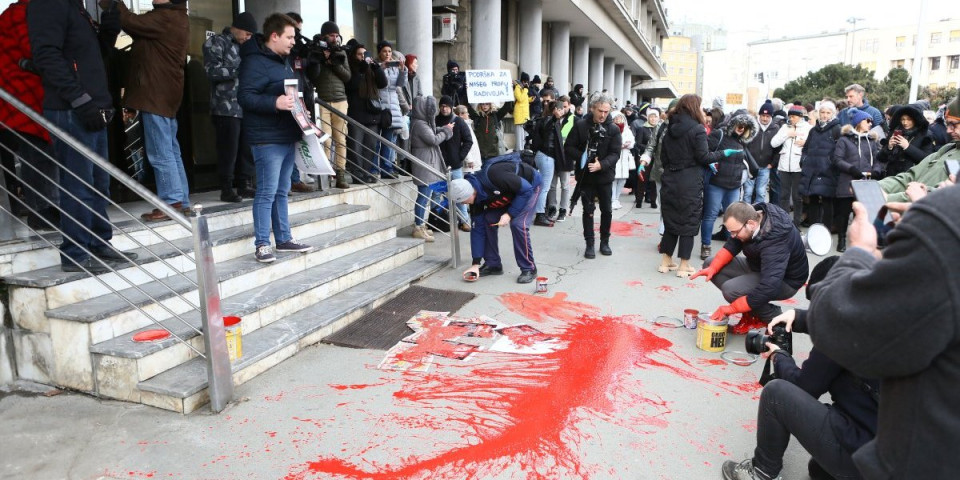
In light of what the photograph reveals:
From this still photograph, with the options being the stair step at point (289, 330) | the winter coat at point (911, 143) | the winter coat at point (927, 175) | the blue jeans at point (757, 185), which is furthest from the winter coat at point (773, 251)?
the blue jeans at point (757, 185)

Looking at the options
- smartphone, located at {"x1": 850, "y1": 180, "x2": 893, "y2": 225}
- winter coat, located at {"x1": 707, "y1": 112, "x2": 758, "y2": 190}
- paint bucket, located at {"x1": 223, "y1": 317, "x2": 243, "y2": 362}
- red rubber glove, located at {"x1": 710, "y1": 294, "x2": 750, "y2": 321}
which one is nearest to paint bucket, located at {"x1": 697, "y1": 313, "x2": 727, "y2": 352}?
red rubber glove, located at {"x1": 710, "y1": 294, "x2": 750, "y2": 321}

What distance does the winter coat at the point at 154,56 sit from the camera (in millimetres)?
4820

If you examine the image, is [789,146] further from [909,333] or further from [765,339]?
[909,333]

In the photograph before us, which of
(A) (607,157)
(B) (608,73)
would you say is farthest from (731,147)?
(B) (608,73)

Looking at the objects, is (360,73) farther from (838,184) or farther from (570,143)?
(838,184)

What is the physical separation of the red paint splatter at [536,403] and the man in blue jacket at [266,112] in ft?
6.47

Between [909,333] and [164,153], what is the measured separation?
5.04m

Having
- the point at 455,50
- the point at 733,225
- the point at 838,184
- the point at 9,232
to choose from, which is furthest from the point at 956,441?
the point at 455,50

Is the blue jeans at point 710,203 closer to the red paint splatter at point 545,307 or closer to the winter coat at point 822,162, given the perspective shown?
the winter coat at point 822,162

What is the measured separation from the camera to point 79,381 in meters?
3.65

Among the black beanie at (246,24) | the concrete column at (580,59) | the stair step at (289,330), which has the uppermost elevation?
the concrete column at (580,59)

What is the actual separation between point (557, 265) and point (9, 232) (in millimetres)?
4897

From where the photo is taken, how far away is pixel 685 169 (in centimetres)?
643

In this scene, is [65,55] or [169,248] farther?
[169,248]
